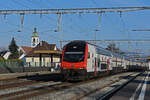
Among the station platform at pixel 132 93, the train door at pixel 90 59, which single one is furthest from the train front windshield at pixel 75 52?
the station platform at pixel 132 93

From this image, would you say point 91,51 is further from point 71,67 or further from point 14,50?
point 14,50

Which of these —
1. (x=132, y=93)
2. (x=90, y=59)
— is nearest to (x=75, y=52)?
(x=90, y=59)

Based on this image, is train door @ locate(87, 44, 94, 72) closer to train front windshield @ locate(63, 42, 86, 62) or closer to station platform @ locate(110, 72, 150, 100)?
train front windshield @ locate(63, 42, 86, 62)

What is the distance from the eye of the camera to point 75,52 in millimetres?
22422

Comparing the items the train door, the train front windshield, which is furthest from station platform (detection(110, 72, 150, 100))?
the train front windshield

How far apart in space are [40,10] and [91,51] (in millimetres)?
7783

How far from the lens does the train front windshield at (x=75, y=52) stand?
22136mm

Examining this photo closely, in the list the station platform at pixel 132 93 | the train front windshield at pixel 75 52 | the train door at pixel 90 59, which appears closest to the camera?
the station platform at pixel 132 93

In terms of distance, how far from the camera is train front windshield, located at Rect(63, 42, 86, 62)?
871 inches

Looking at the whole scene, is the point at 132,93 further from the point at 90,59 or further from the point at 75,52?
the point at 90,59

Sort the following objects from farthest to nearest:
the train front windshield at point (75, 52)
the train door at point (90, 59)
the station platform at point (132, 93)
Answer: the train door at point (90, 59) < the train front windshield at point (75, 52) < the station platform at point (132, 93)

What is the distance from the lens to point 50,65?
50031 mm

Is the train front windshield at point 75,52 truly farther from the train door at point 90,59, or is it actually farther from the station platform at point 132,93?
the station platform at point 132,93

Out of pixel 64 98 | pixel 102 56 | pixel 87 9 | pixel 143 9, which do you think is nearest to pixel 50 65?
pixel 102 56
